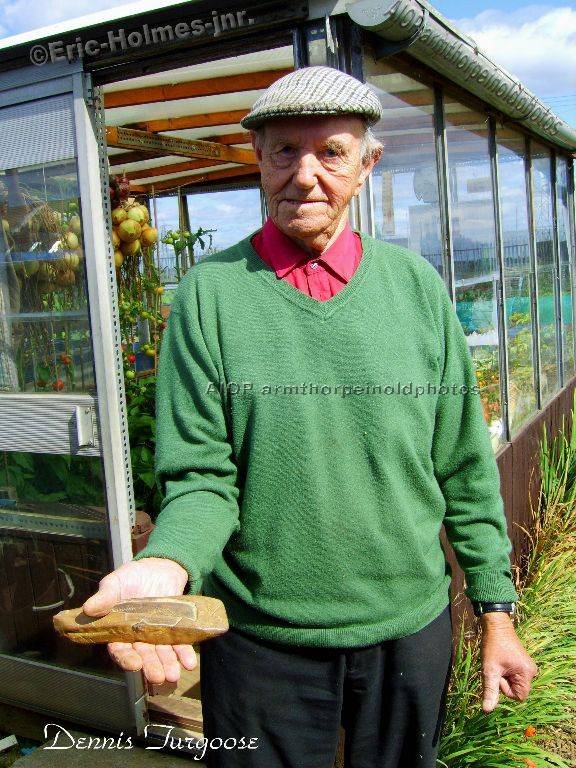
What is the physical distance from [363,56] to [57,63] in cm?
111

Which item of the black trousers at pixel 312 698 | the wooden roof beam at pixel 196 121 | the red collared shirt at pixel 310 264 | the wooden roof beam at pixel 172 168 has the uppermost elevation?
the wooden roof beam at pixel 172 168

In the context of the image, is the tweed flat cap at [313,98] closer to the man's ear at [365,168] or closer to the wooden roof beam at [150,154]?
the man's ear at [365,168]

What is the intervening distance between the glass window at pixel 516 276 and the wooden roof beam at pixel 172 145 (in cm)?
161

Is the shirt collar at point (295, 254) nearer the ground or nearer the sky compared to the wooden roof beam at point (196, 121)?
nearer the ground

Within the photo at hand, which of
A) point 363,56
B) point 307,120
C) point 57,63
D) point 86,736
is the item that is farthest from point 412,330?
point 86,736

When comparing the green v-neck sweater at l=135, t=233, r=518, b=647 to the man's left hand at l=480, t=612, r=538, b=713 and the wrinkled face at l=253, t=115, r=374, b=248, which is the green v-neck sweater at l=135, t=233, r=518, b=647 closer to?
the wrinkled face at l=253, t=115, r=374, b=248

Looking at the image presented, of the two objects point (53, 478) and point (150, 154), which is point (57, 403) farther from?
point (150, 154)

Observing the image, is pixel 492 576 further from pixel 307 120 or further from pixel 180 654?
pixel 307 120

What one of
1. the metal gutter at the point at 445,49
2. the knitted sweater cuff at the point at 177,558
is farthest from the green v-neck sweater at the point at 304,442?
the metal gutter at the point at 445,49

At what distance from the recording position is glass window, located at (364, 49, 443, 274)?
2674 millimetres

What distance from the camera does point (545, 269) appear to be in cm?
554

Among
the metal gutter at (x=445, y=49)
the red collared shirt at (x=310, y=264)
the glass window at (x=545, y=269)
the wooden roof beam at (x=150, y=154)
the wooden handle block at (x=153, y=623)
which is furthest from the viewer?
the glass window at (x=545, y=269)

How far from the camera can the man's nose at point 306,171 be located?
1.57m

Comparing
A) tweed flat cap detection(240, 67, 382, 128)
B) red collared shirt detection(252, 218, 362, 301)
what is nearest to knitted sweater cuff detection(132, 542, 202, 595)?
red collared shirt detection(252, 218, 362, 301)
